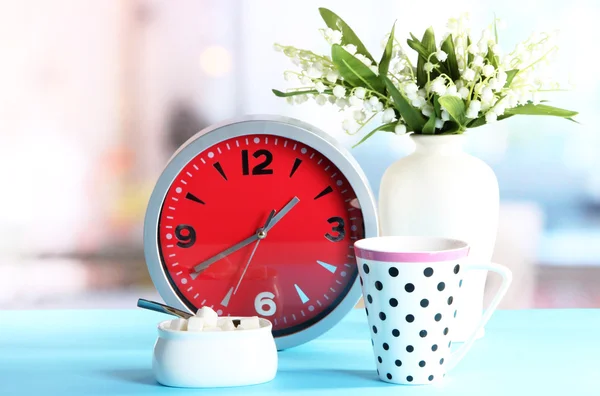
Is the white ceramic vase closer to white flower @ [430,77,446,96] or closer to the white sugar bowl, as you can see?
white flower @ [430,77,446,96]

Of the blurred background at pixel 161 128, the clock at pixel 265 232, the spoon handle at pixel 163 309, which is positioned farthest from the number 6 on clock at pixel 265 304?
the blurred background at pixel 161 128

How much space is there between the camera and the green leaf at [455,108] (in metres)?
0.97

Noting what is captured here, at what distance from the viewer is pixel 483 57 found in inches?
40.6

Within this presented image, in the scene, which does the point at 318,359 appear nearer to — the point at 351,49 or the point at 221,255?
the point at 221,255

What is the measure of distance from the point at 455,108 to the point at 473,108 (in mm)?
22

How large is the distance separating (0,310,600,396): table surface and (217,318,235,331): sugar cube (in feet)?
0.23

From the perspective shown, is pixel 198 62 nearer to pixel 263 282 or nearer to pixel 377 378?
pixel 263 282

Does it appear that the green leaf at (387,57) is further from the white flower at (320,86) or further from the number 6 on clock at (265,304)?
the number 6 on clock at (265,304)

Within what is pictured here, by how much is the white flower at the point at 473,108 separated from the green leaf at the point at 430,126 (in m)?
0.05

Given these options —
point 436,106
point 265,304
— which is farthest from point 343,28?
point 265,304

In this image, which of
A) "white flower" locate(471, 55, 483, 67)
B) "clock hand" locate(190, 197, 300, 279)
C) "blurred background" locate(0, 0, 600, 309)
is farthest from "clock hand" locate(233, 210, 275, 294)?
"blurred background" locate(0, 0, 600, 309)

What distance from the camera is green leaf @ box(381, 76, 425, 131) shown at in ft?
3.27

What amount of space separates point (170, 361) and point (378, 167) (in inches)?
43.7

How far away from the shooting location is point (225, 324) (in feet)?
2.93
